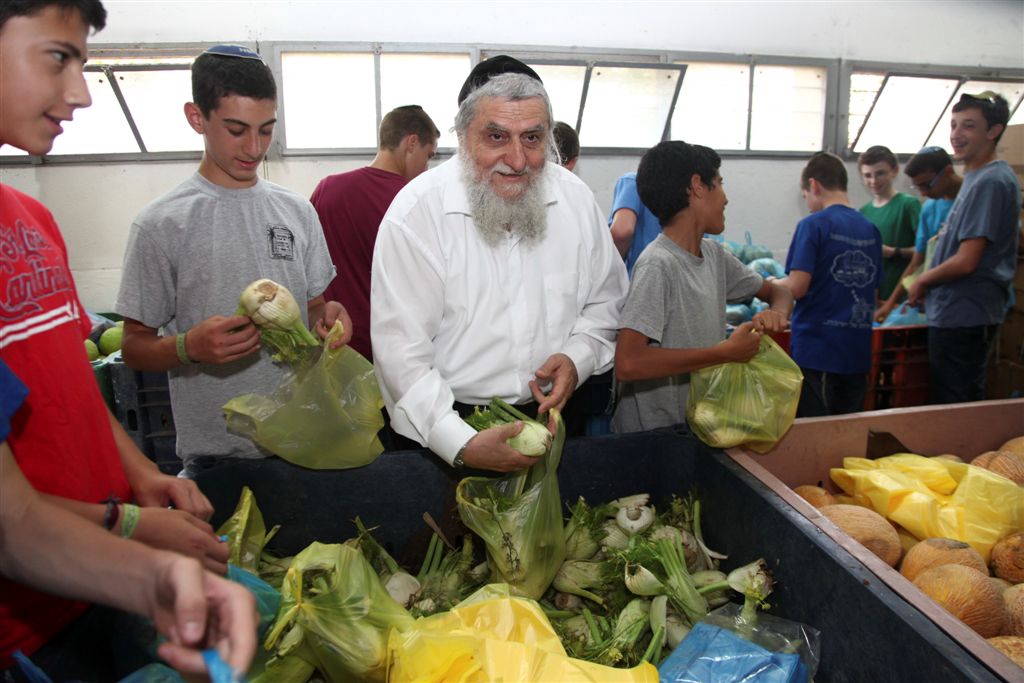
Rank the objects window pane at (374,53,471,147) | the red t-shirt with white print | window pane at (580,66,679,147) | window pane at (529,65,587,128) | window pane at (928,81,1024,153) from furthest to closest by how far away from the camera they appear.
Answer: window pane at (928,81,1024,153) → window pane at (580,66,679,147) → window pane at (529,65,587,128) → window pane at (374,53,471,147) → the red t-shirt with white print

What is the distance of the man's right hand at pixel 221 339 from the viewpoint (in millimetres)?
1744

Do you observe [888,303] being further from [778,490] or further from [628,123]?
[778,490]

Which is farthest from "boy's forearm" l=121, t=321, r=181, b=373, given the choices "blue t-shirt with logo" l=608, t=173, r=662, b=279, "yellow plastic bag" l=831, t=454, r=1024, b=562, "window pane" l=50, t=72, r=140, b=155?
"window pane" l=50, t=72, r=140, b=155

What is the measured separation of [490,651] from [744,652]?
1.71ft

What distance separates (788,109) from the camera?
6258mm

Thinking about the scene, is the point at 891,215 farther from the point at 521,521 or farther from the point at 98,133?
the point at 98,133

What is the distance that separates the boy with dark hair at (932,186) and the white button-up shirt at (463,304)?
11.4ft

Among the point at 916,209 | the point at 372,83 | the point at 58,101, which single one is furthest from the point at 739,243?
the point at 58,101

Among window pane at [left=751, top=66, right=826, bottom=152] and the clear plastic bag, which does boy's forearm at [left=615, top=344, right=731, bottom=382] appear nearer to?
the clear plastic bag

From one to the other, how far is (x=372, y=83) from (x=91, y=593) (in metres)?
5.31

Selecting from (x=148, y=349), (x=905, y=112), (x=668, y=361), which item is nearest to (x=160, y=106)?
(x=148, y=349)

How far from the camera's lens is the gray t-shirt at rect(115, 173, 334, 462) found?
6.39 ft

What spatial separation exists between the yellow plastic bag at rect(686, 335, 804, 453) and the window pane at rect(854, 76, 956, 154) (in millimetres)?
5518

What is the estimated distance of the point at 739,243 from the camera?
6402mm
